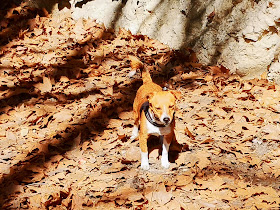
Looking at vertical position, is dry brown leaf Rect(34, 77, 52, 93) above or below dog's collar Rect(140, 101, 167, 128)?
below

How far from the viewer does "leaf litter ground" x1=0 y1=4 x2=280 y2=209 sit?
343cm

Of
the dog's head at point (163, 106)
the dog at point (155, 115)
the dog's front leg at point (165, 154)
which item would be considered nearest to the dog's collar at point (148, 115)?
the dog at point (155, 115)

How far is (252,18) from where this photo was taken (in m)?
5.32

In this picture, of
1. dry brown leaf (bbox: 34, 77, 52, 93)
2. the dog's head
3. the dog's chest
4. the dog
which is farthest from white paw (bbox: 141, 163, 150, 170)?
dry brown leaf (bbox: 34, 77, 52, 93)

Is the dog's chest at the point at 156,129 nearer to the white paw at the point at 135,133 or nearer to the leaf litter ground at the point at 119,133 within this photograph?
the leaf litter ground at the point at 119,133

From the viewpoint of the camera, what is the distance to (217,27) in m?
5.85

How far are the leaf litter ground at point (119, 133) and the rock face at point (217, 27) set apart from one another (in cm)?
24

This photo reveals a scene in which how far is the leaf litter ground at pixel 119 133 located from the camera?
3434mm

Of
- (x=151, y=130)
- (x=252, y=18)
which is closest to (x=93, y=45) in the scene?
(x=252, y=18)

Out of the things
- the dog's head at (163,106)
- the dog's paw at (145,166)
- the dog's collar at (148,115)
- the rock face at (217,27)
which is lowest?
the dog's paw at (145,166)

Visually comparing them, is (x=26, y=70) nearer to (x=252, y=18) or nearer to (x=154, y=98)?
(x=154, y=98)

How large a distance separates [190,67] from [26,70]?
327 centimetres

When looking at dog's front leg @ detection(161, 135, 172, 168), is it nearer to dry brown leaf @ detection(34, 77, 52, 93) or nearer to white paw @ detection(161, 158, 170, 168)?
white paw @ detection(161, 158, 170, 168)

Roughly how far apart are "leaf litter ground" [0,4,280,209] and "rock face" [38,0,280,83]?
0.78 feet
